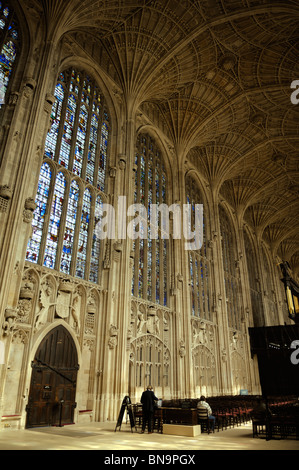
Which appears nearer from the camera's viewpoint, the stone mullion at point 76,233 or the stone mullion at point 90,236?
the stone mullion at point 76,233

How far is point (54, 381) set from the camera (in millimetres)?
11875

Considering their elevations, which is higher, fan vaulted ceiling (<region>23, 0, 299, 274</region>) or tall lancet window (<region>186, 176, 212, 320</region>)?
fan vaulted ceiling (<region>23, 0, 299, 274</region>)

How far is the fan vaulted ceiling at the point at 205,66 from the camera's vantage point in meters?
17.5

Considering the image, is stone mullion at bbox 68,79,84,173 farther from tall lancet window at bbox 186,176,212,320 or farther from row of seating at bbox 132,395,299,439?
tall lancet window at bbox 186,176,212,320

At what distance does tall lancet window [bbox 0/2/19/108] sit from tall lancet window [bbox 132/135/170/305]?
29.1ft

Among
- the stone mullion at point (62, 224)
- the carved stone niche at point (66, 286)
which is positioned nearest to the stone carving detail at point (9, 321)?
the carved stone niche at point (66, 286)

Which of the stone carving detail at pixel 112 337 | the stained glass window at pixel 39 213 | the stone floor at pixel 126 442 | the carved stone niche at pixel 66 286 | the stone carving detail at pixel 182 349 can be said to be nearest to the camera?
the stone floor at pixel 126 442

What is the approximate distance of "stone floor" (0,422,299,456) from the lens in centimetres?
722

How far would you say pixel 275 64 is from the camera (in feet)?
69.0

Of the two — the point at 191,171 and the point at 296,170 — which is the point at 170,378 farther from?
the point at 296,170

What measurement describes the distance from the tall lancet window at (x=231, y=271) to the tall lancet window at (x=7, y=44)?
21.6 meters

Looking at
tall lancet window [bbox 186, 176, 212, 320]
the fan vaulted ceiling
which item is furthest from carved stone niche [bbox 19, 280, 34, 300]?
tall lancet window [bbox 186, 176, 212, 320]

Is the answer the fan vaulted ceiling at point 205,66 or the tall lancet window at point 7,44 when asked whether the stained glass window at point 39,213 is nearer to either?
the tall lancet window at point 7,44

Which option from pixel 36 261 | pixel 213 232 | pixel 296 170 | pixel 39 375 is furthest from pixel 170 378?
pixel 296 170
